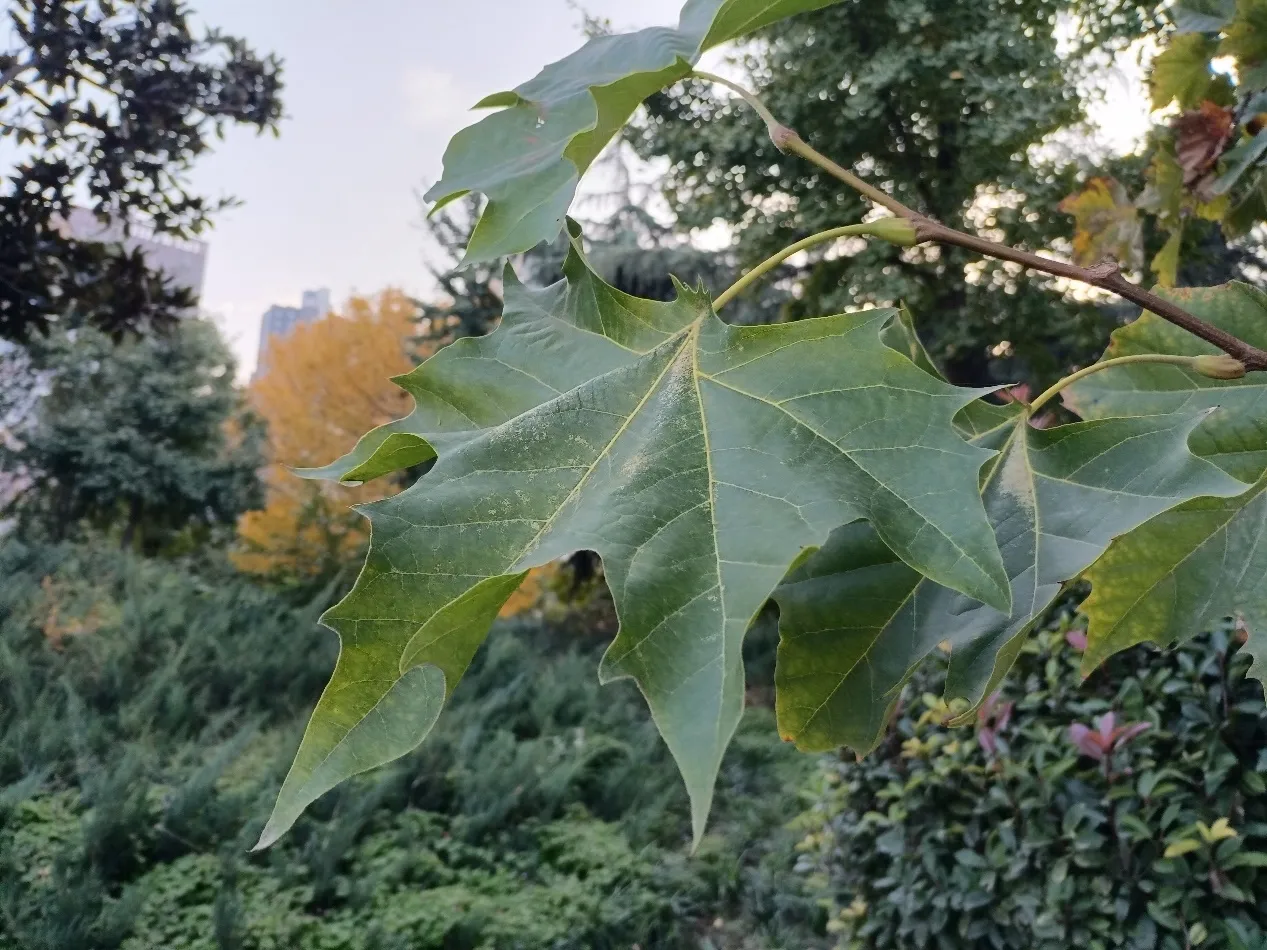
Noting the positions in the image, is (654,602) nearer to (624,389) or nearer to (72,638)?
(624,389)

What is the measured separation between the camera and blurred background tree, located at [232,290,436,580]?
22.2ft

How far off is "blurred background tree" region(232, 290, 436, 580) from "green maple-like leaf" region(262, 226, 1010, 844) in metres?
6.47

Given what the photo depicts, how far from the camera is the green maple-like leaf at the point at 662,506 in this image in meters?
0.29

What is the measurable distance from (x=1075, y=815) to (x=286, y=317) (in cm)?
1849

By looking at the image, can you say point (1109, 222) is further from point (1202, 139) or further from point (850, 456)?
point (850, 456)

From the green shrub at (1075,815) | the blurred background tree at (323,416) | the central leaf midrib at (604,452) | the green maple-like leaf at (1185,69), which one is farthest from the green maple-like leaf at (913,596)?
the blurred background tree at (323,416)

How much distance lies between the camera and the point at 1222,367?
418 millimetres

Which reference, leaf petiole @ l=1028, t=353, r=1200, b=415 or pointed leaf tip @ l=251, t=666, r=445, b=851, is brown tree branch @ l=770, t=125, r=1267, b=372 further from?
pointed leaf tip @ l=251, t=666, r=445, b=851

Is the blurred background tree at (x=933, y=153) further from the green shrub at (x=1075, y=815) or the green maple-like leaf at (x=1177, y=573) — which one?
the green maple-like leaf at (x=1177, y=573)

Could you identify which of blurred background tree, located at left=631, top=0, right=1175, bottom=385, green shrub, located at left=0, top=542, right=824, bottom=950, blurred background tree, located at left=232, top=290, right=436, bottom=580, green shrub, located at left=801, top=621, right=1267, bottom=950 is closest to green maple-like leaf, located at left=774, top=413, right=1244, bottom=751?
green shrub, located at left=801, top=621, right=1267, bottom=950

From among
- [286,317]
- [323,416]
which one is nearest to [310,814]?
[323,416]

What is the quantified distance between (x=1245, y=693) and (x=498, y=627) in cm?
533

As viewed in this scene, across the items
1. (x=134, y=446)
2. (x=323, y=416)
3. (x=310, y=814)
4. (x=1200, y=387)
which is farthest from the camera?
(x=134, y=446)

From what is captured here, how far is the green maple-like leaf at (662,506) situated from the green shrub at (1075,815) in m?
1.45
